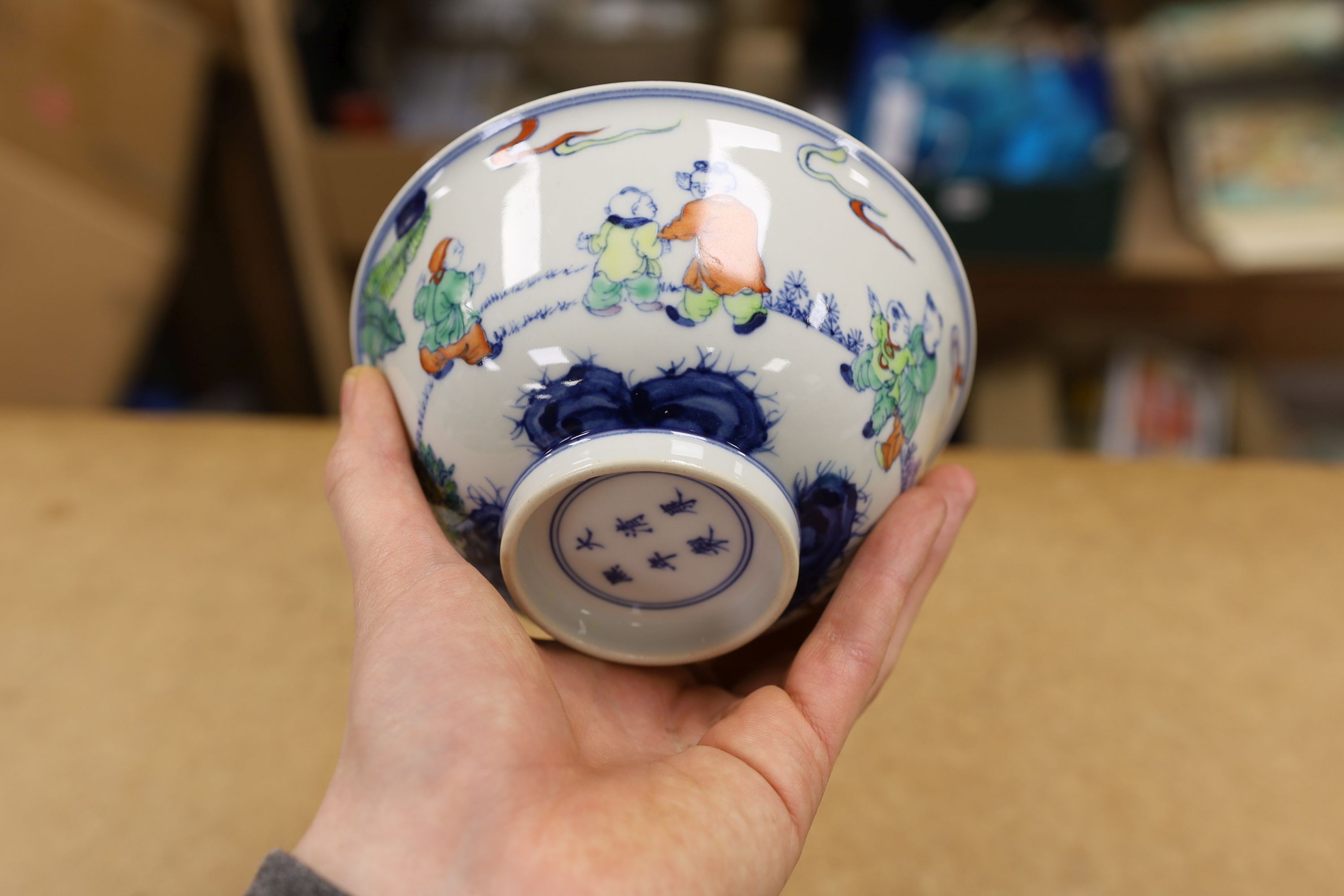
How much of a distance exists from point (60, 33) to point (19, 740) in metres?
0.96

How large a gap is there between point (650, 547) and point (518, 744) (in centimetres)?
14

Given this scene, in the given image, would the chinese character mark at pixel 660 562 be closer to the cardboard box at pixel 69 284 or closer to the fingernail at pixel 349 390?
the fingernail at pixel 349 390

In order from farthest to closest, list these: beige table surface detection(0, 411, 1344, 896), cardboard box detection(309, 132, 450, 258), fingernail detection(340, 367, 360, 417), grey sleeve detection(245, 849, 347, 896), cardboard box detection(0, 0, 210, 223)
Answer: cardboard box detection(309, 132, 450, 258)
cardboard box detection(0, 0, 210, 223)
beige table surface detection(0, 411, 1344, 896)
fingernail detection(340, 367, 360, 417)
grey sleeve detection(245, 849, 347, 896)

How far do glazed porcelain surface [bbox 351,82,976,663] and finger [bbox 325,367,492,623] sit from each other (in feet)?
0.06

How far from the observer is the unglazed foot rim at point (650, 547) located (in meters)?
0.51

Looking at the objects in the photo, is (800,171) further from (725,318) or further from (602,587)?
(602,587)

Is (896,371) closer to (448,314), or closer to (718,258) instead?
(718,258)

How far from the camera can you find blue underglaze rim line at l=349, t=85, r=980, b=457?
0.56m

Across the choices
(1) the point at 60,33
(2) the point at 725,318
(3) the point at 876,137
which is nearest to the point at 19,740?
(2) the point at 725,318

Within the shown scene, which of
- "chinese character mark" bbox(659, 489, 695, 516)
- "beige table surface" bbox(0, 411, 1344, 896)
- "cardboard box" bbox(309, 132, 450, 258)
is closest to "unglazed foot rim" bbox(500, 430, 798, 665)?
"chinese character mark" bbox(659, 489, 695, 516)

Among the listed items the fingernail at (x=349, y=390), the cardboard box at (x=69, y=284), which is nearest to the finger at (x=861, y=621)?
the fingernail at (x=349, y=390)

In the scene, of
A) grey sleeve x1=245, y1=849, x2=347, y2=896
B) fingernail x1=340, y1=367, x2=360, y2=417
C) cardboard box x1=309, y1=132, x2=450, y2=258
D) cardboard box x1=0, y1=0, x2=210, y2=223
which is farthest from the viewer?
cardboard box x1=309, y1=132, x2=450, y2=258

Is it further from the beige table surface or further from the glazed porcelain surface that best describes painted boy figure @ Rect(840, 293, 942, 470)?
the beige table surface

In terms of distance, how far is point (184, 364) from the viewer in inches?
73.9
